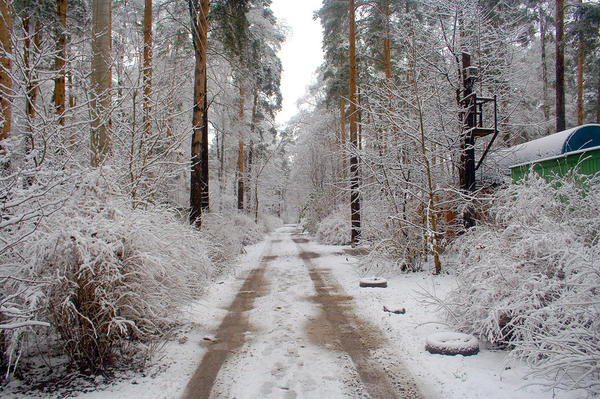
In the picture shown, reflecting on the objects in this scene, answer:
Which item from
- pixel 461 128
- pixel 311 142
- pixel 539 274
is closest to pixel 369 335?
pixel 539 274

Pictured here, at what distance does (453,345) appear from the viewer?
3713 millimetres

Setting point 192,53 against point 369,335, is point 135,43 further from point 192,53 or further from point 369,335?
point 369,335

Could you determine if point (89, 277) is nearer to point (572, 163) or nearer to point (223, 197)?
point (572, 163)

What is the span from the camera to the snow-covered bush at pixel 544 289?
262 cm

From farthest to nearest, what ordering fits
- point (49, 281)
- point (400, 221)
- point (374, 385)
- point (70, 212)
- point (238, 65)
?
point (238, 65)
point (400, 221)
point (70, 212)
point (374, 385)
point (49, 281)

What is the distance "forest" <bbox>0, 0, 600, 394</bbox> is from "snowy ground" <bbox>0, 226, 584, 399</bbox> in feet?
1.01

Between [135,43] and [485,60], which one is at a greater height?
[485,60]

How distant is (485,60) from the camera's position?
938 cm

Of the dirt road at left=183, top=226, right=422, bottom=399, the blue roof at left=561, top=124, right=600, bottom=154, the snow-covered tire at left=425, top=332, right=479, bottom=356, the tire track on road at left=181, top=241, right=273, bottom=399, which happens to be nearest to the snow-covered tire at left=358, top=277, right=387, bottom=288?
the dirt road at left=183, top=226, right=422, bottom=399

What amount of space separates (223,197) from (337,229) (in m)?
7.59

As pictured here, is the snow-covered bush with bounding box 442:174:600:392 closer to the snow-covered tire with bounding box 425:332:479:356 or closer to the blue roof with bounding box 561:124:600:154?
the snow-covered tire with bounding box 425:332:479:356

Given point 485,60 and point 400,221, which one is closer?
point 400,221

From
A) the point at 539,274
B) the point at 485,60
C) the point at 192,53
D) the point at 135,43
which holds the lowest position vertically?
the point at 539,274

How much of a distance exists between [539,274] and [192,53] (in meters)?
11.4
